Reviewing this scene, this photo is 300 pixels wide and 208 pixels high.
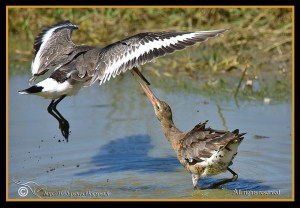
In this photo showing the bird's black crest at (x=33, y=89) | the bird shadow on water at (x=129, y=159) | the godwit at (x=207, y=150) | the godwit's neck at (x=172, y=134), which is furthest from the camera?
the bird shadow on water at (x=129, y=159)

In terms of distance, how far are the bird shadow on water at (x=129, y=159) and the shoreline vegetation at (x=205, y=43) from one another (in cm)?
156

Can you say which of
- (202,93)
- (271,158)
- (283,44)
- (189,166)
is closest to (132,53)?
(189,166)

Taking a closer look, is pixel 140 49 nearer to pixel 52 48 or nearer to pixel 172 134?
pixel 172 134

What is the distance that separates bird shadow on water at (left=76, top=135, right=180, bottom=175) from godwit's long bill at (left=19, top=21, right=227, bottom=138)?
52 cm

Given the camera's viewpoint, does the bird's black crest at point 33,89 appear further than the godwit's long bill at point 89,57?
Yes

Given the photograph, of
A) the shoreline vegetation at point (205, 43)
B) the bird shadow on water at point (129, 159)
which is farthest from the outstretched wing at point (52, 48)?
the shoreline vegetation at point (205, 43)

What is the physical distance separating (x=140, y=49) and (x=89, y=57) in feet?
2.47

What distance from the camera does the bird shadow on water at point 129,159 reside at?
7.15 metres

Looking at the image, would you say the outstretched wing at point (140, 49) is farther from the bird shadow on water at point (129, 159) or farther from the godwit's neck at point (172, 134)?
the bird shadow on water at point (129, 159)

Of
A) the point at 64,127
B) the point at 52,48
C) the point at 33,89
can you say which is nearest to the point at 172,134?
the point at 64,127

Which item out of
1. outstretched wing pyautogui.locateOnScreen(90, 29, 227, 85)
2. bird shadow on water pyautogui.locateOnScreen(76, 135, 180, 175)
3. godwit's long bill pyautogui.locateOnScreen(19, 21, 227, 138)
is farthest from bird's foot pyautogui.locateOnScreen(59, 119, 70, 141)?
outstretched wing pyautogui.locateOnScreen(90, 29, 227, 85)

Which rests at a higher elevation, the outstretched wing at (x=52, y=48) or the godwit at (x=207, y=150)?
the outstretched wing at (x=52, y=48)

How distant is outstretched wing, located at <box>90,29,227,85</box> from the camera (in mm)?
6414

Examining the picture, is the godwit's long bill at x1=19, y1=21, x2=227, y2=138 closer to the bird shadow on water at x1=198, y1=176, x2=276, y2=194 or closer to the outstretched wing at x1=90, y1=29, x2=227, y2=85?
the outstretched wing at x1=90, y1=29, x2=227, y2=85
